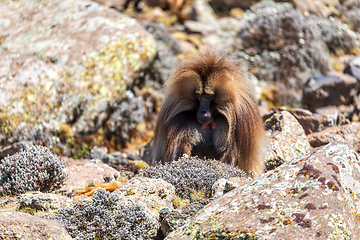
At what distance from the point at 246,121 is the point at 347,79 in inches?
282

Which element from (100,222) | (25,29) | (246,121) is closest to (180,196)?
(100,222)

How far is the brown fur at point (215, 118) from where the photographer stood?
5.86m

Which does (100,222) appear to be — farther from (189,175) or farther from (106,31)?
(106,31)

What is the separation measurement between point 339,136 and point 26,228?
18.3ft

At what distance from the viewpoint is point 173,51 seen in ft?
42.9

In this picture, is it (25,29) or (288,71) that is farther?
(288,71)

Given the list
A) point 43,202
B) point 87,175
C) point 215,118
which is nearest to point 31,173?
point 87,175

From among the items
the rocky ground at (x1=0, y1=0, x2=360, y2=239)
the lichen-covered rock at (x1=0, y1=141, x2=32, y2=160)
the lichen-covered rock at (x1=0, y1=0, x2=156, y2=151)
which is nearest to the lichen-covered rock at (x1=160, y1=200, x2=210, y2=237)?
the rocky ground at (x1=0, y1=0, x2=360, y2=239)

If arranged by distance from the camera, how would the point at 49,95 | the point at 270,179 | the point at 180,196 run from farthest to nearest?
the point at 49,95, the point at 180,196, the point at 270,179

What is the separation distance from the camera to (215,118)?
240 inches

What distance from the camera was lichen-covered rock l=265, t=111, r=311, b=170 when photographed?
6539mm

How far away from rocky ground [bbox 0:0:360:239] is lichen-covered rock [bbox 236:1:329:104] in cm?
4

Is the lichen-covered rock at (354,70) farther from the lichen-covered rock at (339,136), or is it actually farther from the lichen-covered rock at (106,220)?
the lichen-covered rock at (106,220)

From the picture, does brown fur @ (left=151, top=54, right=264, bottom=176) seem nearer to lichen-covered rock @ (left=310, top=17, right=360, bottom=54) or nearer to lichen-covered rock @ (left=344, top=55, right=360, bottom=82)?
lichen-covered rock @ (left=344, top=55, right=360, bottom=82)
